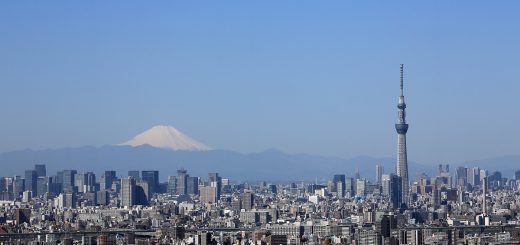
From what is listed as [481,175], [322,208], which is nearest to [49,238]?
[322,208]

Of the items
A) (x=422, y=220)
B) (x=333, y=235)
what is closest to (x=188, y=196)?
(x=422, y=220)

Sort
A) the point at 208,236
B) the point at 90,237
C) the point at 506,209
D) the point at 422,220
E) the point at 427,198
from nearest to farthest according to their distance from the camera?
the point at 208,236, the point at 90,237, the point at 422,220, the point at 506,209, the point at 427,198

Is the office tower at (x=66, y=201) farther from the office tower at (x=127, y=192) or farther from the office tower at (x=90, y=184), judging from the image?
the office tower at (x=90, y=184)

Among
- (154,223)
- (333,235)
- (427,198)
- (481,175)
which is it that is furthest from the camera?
(481,175)

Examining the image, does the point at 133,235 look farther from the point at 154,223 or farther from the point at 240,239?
the point at 154,223

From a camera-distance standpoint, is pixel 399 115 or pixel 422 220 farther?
pixel 399 115

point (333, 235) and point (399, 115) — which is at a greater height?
point (399, 115)

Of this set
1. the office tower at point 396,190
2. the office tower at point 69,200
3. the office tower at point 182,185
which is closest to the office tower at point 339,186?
the office tower at point 182,185

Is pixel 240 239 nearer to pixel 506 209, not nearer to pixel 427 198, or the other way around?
pixel 506 209
